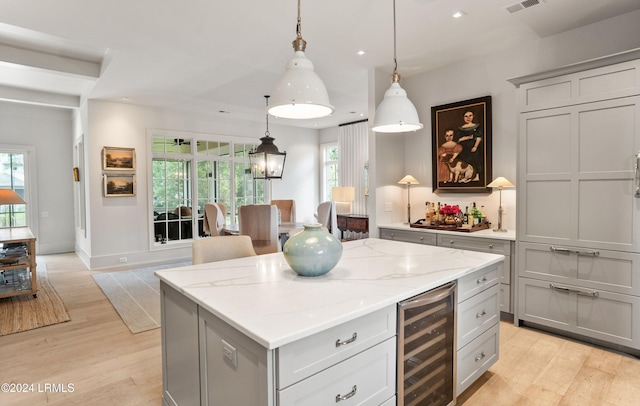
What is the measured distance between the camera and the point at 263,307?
1.40 metres

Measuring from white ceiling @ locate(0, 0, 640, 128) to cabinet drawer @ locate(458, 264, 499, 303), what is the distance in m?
2.08

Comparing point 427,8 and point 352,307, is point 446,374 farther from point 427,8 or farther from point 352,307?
point 427,8

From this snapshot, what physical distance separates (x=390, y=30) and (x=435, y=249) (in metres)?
2.03

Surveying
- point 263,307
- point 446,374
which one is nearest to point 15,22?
point 263,307

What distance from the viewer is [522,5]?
2809mm

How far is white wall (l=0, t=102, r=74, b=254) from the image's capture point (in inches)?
262

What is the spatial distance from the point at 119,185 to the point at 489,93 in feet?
18.6

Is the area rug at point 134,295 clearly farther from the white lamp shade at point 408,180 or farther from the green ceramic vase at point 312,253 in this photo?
the white lamp shade at point 408,180

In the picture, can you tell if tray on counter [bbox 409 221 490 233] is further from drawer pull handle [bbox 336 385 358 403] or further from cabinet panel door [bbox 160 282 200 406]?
cabinet panel door [bbox 160 282 200 406]

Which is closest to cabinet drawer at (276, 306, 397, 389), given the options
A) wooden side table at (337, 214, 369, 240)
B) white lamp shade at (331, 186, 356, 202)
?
wooden side table at (337, 214, 369, 240)

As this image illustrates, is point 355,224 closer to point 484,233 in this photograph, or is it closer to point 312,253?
point 484,233

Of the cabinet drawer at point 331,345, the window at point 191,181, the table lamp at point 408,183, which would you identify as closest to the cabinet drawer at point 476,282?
the cabinet drawer at point 331,345

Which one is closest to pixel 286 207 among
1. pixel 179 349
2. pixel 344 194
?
pixel 344 194

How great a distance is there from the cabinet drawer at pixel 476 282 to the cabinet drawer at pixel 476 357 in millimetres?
306
